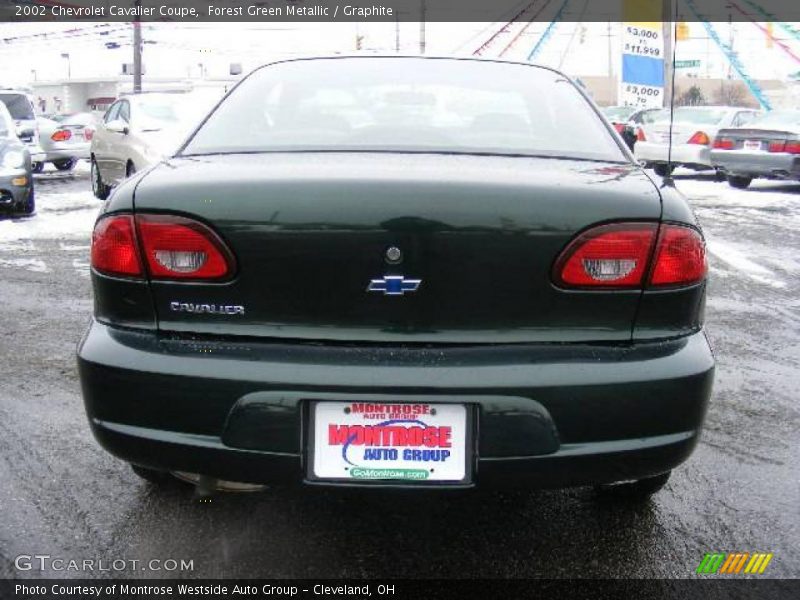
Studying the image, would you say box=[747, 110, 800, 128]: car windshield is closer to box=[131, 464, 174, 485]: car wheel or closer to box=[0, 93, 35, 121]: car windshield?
box=[0, 93, 35, 121]: car windshield

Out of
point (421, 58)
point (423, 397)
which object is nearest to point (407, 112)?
point (421, 58)

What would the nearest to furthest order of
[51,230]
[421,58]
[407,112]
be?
[407,112] → [421,58] → [51,230]

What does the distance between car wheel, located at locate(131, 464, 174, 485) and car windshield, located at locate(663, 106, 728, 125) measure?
15.6m

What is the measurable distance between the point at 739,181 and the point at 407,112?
13282 millimetres

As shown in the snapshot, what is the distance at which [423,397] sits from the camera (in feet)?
6.47

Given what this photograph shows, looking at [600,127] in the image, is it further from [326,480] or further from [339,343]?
[326,480]

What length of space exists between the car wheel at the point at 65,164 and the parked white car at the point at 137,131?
6204 millimetres

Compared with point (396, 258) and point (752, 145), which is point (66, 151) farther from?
point (396, 258)

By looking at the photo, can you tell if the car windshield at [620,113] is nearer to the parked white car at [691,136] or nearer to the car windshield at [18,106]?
the parked white car at [691,136]

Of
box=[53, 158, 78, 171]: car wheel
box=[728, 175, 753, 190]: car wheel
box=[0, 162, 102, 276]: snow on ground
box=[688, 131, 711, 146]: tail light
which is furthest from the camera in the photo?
box=[53, 158, 78, 171]: car wheel

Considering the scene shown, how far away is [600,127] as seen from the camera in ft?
9.21

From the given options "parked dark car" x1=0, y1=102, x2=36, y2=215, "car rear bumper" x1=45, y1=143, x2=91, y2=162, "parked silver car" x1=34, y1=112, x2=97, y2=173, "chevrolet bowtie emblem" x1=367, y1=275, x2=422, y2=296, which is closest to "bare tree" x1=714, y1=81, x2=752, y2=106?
"parked silver car" x1=34, y1=112, x2=97, y2=173

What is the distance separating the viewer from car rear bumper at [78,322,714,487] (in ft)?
6.48

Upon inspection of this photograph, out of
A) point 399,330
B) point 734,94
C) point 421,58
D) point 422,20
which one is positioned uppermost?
point 422,20
